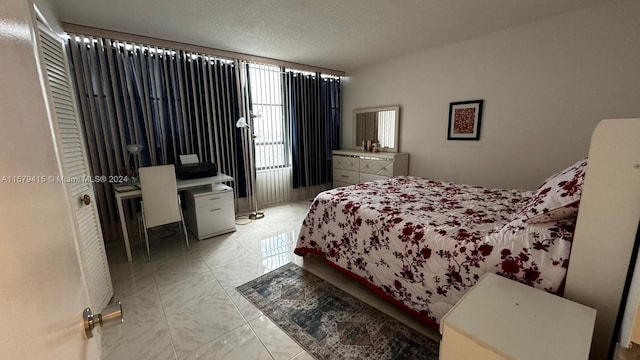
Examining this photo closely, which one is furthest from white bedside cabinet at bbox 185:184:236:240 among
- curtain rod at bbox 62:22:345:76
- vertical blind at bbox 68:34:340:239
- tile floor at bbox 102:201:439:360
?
curtain rod at bbox 62:22:345:76

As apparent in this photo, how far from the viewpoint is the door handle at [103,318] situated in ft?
2.03

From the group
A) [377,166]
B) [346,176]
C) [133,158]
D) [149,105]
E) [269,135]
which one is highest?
[149,105]

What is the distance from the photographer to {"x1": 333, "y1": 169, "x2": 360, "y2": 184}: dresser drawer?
464 cm

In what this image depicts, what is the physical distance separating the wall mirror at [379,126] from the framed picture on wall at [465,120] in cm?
87

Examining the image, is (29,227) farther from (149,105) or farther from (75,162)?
(149,105)

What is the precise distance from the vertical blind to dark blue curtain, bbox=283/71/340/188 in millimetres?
18

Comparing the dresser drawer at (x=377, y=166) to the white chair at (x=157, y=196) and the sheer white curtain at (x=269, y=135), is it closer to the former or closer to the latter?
the sheer white curtain at (x=269, y=135)

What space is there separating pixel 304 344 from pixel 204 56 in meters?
3.67

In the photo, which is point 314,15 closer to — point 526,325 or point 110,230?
point 526,325

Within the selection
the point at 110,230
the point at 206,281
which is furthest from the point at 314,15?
the point at 110,230

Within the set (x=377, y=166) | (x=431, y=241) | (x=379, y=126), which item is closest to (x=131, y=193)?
(x=431, y=241)

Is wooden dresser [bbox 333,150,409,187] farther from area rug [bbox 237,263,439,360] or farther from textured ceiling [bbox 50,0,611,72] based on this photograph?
area rug [bbox 237,263,439,360]

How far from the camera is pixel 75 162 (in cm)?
177

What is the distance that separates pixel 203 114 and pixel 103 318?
344 centimetres
